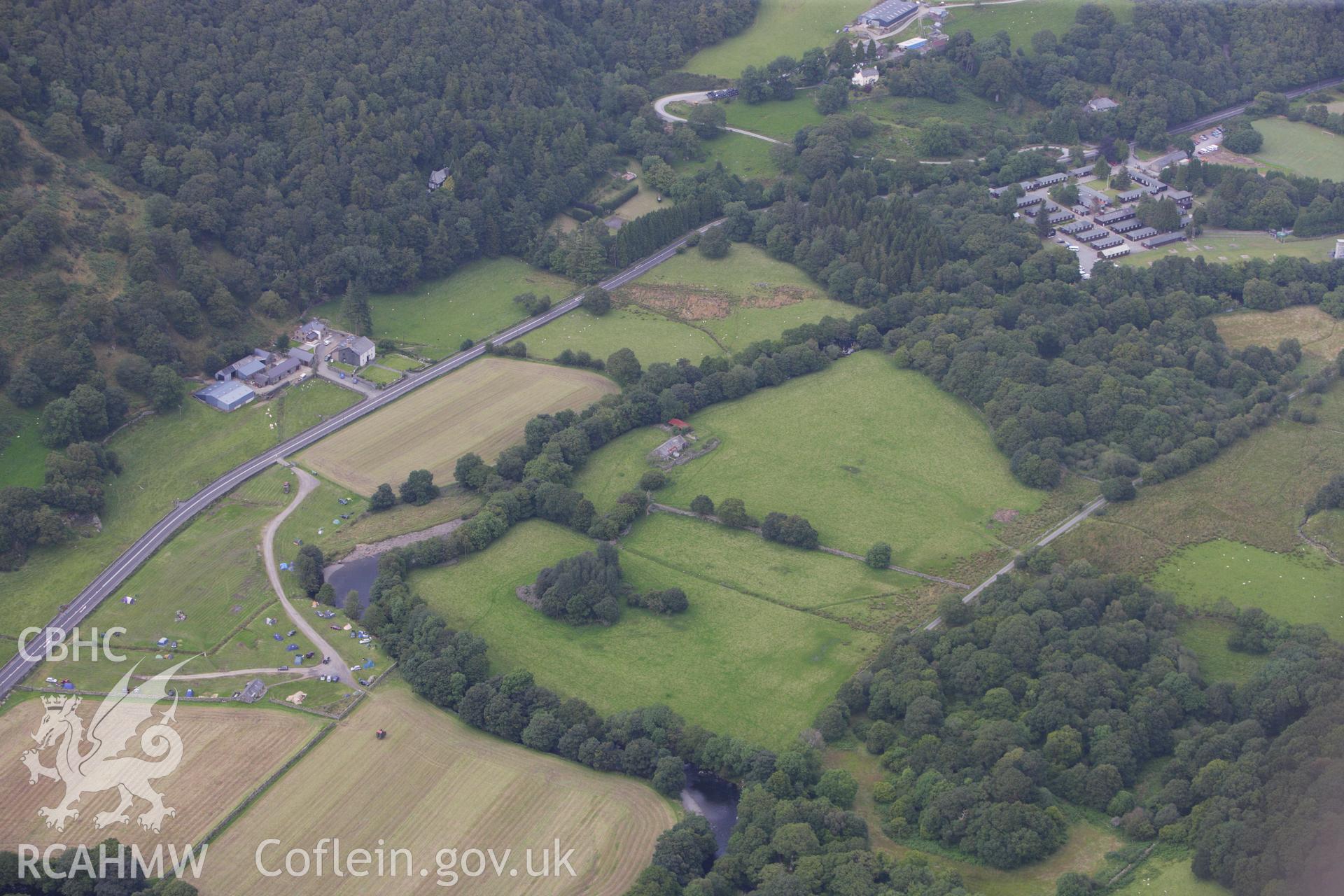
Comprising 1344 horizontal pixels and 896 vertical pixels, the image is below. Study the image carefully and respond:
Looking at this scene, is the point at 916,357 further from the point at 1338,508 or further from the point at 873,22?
the point at 873,22

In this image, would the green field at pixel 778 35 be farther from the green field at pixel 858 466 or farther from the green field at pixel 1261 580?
the green field at pixel 1261 580

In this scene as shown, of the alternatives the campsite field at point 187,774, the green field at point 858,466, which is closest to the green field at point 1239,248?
the green field at point 858,466

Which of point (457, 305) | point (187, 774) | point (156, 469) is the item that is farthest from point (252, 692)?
point (457, 305)

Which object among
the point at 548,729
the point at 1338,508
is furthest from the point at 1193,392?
the point at 548,729

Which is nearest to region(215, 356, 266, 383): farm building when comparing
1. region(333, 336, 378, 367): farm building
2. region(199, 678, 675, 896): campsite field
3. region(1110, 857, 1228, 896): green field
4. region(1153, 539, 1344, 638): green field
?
region(333, 336, 378, 367): farm building

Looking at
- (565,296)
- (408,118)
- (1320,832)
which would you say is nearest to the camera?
(1320,832)

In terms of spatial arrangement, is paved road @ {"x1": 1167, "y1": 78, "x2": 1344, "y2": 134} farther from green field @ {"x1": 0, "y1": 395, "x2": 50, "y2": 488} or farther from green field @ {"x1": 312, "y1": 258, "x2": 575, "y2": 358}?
green field @ {"x1": 0, "y1": 395, "x2": 50, "y2": 488}
